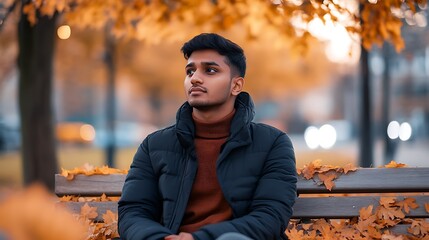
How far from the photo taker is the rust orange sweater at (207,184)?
14.4 feet

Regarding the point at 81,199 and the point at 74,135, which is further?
the point at 74,135

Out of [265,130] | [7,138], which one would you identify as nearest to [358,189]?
[265,130]

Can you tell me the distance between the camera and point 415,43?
74.1 feet

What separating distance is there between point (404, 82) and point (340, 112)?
1782 centimetres


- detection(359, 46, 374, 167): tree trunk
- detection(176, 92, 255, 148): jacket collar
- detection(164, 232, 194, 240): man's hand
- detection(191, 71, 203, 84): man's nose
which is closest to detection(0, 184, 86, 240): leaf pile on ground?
detection(164, 232, 194, 240): man's hand

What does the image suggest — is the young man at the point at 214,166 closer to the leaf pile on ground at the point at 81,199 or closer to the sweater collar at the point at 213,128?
the sweater collar at the point at 213,128

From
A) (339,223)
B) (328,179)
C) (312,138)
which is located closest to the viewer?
(328,179)

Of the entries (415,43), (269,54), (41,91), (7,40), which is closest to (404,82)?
(269,54)

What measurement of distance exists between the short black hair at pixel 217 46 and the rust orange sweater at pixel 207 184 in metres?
0.29

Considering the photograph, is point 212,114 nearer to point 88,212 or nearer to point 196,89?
point 196,89

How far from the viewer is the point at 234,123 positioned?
443cm

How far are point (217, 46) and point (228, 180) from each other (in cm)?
68

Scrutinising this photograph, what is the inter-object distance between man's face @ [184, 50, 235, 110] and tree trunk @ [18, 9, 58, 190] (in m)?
7.53

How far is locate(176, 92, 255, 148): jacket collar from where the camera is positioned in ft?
14.5
